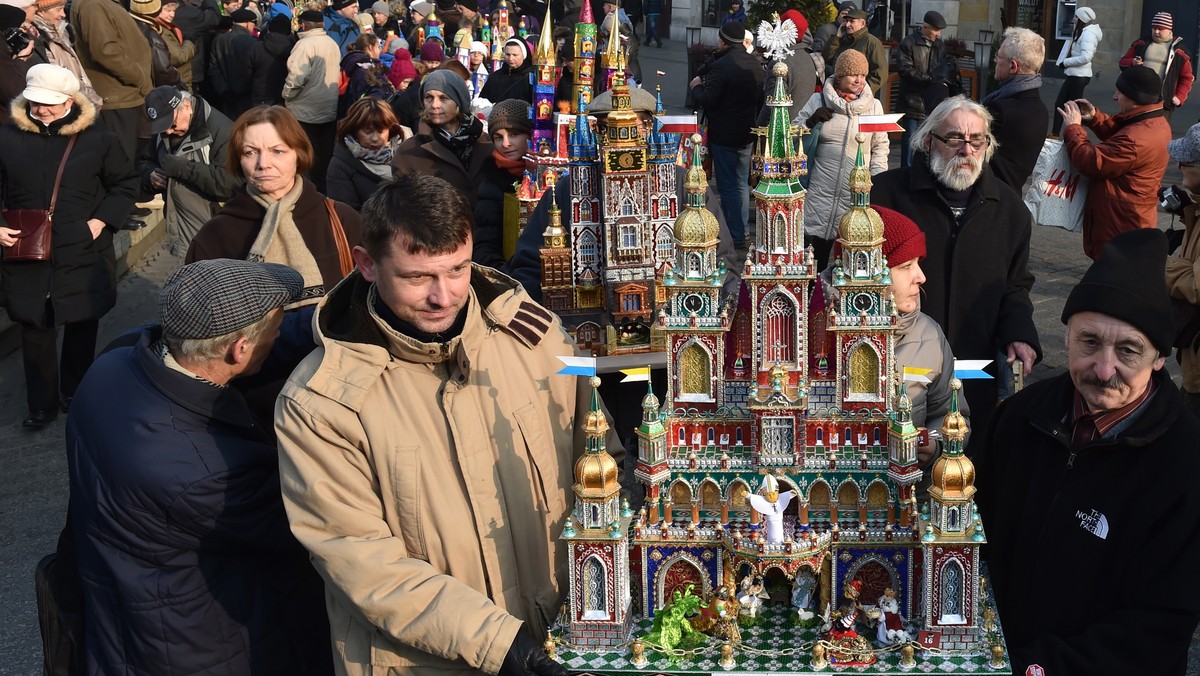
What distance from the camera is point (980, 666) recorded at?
10.6 feet

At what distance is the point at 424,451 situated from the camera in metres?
3.24

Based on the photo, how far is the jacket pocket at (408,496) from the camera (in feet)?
10.5

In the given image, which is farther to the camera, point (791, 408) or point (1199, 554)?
point (791, 408)

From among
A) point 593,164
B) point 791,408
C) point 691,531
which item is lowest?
point 691,531

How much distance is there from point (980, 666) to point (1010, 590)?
1.47ft

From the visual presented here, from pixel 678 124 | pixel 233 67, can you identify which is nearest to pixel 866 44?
pixel 233 67

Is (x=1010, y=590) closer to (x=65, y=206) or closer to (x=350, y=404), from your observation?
(x=350, y=404)

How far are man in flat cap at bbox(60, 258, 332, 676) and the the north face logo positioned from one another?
216 centimetres

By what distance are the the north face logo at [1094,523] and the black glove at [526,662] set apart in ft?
4.63

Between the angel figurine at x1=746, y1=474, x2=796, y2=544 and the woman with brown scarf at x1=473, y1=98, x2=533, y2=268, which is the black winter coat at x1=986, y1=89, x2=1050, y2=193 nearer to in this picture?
the woman with brown scarf at x1=473, y1=98, x2=533, y2=268

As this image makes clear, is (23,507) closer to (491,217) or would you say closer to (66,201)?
(66,201)

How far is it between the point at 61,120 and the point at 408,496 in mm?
5590

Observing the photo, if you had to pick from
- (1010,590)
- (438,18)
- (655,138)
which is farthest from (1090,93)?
(1010,590)

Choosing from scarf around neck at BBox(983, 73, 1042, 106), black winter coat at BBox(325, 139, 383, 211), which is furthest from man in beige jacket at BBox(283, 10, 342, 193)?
scarf around neck at BBox(983, 73, 1042, 106)
